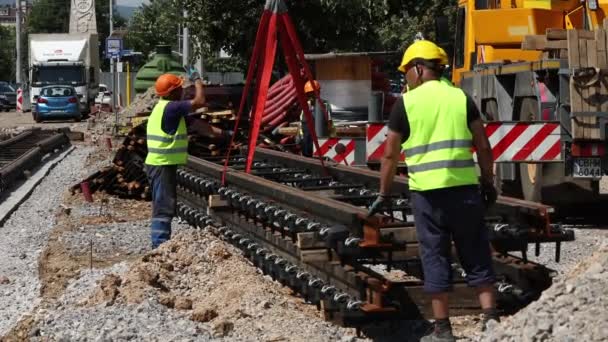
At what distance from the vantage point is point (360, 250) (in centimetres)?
843

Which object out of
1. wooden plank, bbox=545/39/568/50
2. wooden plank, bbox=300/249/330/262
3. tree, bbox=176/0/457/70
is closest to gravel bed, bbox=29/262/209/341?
wooden plank, bbox=300/249/330/262

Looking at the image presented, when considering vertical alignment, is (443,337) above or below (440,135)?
below

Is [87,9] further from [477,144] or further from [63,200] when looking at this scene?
[477,144]

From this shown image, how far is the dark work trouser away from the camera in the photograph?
761 centimetres

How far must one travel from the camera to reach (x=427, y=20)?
180 feet

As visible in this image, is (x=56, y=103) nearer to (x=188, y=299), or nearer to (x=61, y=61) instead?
(x=61, y=61)

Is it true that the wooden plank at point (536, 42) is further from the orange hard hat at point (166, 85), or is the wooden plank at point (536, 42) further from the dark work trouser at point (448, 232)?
the dark work trouser at point (448, 232)

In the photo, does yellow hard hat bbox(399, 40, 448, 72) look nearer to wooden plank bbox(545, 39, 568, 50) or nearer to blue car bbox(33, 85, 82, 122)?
wooden plank bbox(545, 39, 568, 50)

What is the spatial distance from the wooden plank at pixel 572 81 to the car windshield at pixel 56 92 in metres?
41.0

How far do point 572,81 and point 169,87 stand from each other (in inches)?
179

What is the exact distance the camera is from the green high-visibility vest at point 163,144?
12.6m

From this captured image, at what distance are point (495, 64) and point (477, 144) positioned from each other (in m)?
9.34

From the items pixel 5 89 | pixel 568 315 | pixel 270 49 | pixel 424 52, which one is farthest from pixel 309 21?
pixel 5 89

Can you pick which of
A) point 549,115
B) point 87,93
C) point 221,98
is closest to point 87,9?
point 87,93
